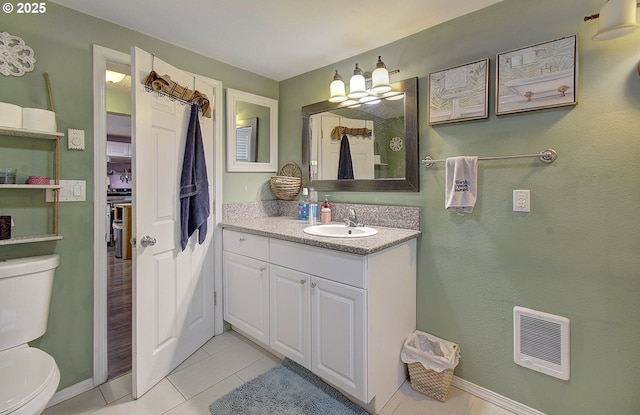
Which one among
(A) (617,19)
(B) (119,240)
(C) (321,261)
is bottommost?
(B) (119,240)

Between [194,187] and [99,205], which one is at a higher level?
[194,187]

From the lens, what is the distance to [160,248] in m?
1.85

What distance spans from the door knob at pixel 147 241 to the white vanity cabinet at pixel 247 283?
0.60 m

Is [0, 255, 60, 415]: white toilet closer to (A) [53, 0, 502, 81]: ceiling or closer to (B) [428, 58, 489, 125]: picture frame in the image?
(A) [53, 0, 502, 81]: ceiling

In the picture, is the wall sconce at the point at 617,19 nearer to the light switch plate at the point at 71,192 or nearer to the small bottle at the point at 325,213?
the small bottle at the point at 325,213

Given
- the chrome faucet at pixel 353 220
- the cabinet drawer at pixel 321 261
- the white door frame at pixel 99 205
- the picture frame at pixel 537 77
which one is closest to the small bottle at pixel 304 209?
the chrome faucet at pixel 353 220

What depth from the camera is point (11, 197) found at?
1549mm

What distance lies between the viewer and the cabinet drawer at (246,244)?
2012mm

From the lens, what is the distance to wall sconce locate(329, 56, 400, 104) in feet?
6.26

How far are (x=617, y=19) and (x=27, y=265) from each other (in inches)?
109

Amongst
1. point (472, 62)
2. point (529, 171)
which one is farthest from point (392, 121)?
point (529, 171)

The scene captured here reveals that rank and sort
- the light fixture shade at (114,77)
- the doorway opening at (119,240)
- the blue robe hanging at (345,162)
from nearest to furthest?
1. the doorway opening at (119,240)
2. the blue robe hanging at (345,162)
3. the light fixture shade at (114,77)

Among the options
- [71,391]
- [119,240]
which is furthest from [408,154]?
[119,240]

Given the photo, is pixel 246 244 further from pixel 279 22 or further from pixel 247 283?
pixel 279 22
